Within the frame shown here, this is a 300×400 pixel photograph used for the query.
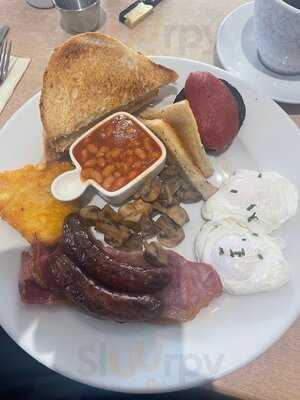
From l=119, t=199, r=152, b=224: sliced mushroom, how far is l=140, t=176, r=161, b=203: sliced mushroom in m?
0.02

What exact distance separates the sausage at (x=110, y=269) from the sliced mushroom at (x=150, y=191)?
0.23 meters

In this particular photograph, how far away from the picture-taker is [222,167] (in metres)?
1.36

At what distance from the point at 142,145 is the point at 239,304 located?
1.73 feet

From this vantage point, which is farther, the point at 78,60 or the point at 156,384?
the point at 78,60

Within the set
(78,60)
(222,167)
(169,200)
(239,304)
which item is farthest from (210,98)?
(239,304)

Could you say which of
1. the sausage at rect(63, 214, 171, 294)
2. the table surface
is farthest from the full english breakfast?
the table surface

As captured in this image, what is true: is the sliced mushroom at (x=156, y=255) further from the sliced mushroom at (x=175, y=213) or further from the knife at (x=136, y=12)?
the knife at (x=136, y=12)

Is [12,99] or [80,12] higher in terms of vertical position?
[80,12]

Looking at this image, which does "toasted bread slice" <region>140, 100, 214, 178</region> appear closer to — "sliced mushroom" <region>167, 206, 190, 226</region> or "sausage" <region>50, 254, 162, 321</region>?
"sliced mushroom" <region>167, 206, 190, 226</region>

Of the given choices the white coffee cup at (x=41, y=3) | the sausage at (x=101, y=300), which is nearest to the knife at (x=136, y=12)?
the white coffee cup at (x=41, y=3)

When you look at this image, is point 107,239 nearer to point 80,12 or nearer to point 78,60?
point 78,60

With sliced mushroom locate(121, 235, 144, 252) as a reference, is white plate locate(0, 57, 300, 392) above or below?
below

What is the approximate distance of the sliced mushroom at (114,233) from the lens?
1192 millimetres

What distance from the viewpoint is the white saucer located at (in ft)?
4.61
